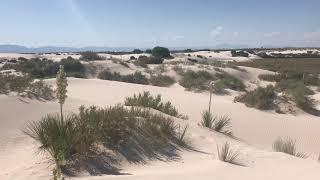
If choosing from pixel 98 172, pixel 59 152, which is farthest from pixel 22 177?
pixel 98 172

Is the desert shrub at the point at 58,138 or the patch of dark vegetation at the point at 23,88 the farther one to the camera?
the patch of dark vegetation at the point at 23,88

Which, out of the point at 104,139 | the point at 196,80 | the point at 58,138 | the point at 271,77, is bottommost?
the point at 271,77

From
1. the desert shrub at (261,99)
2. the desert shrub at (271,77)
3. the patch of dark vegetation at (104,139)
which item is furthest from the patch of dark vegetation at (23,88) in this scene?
the desert shrub at (271,77)

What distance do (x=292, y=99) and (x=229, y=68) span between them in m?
15.1

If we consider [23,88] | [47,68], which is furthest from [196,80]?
[23,88]

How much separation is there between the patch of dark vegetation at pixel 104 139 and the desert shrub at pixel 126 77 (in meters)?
19.7

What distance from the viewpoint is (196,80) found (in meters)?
28.0

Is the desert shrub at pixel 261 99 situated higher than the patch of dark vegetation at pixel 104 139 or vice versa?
the patch of dark vegetation at pixel 104 139

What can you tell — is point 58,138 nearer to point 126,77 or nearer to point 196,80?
point 196,80

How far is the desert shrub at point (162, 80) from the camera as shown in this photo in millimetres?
30141

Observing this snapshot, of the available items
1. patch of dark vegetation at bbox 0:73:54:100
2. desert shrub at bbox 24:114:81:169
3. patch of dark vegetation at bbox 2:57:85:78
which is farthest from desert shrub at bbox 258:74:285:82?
desert shrub at bbox 24:114:81:169

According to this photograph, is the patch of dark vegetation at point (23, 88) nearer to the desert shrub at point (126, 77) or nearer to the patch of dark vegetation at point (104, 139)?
the patch of dark vegetation at point (104, 139)

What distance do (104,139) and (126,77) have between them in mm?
22328

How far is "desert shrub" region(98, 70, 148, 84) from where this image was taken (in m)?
30.4
